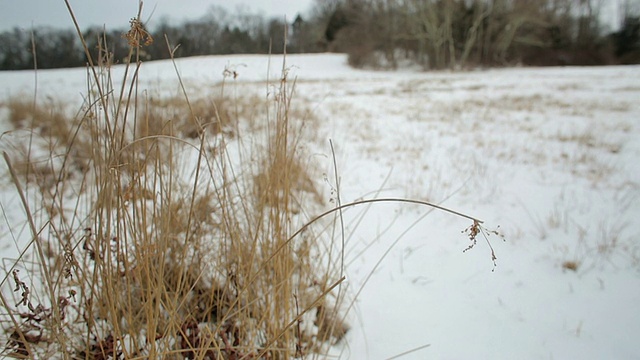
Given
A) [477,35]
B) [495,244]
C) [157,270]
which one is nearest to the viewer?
[157,270]

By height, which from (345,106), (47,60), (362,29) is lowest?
(345,106)

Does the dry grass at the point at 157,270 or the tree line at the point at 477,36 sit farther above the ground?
the tree line at the point at 477,36

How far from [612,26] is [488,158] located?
29.9 m

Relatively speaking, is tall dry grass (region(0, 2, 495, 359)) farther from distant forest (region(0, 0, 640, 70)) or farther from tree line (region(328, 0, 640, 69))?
tree line (region(328, 0, 640, 69))

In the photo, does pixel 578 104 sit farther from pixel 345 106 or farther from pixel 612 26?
pixel 612 26

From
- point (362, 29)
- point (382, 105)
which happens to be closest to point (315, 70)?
point (362, 29)

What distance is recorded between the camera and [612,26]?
23.4m

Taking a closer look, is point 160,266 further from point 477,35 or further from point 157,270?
point 477,35

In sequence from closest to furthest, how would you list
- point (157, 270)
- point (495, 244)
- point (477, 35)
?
point (157, 270) → point (495, 244) → point (477, 35)

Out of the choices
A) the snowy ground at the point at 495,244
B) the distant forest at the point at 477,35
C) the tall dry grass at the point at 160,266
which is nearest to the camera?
the tall dry grass at the point at 160,266

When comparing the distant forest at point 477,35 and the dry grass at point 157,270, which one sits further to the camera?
the distant forest at point 477,35

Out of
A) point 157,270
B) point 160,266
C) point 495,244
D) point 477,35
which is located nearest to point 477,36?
point 477,35

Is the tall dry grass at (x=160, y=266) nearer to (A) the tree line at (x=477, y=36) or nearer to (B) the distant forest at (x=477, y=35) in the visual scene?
(B) the distant forest at (x=477, y=35)

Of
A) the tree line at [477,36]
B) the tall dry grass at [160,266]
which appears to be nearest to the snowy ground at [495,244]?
the tall dry grass at [160,266]
